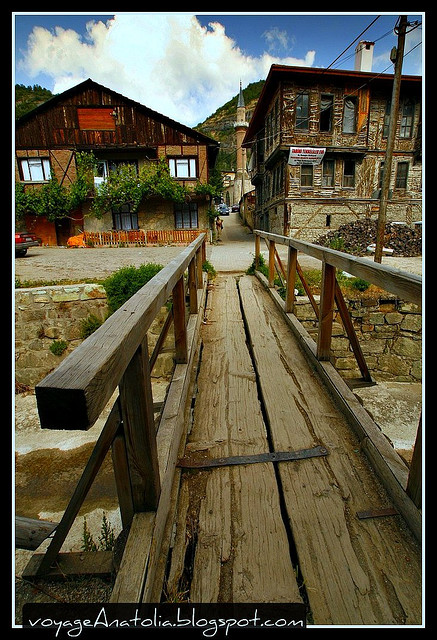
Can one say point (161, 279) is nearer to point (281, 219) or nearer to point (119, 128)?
point (281, 219)

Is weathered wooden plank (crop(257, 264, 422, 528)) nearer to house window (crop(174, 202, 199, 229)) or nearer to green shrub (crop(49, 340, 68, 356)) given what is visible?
green shrub (crop(49, 340, 68, 356))

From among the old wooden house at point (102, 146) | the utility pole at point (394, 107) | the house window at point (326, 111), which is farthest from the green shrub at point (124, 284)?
the house window at point (326, 111)

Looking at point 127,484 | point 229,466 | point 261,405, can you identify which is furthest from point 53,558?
point 261,405

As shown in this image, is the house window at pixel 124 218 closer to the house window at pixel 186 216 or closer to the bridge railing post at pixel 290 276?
the house window at pixel 186 216

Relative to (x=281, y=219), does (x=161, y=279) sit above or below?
below

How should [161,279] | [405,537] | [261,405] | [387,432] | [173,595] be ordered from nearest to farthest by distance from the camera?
[173,595] → [405,537] → [161,279] → [261,405] → [387,432]

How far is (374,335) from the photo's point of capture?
7.29 metres

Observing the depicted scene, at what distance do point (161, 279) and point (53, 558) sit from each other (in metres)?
1.45

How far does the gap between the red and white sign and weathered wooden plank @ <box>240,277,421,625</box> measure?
58.1 ft

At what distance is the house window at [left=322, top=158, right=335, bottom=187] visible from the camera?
18.4m

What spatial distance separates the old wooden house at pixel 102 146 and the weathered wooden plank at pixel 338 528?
19.7 metres

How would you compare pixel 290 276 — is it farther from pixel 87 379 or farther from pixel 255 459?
pixel 87 379

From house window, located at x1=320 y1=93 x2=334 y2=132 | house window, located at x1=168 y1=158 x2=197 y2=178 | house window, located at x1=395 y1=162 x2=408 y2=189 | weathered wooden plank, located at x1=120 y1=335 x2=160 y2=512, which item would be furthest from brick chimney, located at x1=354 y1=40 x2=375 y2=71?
weathered wooden plank, located at x1=120 y1=335 x2=160 y2=512

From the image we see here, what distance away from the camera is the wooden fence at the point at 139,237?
750 inches
